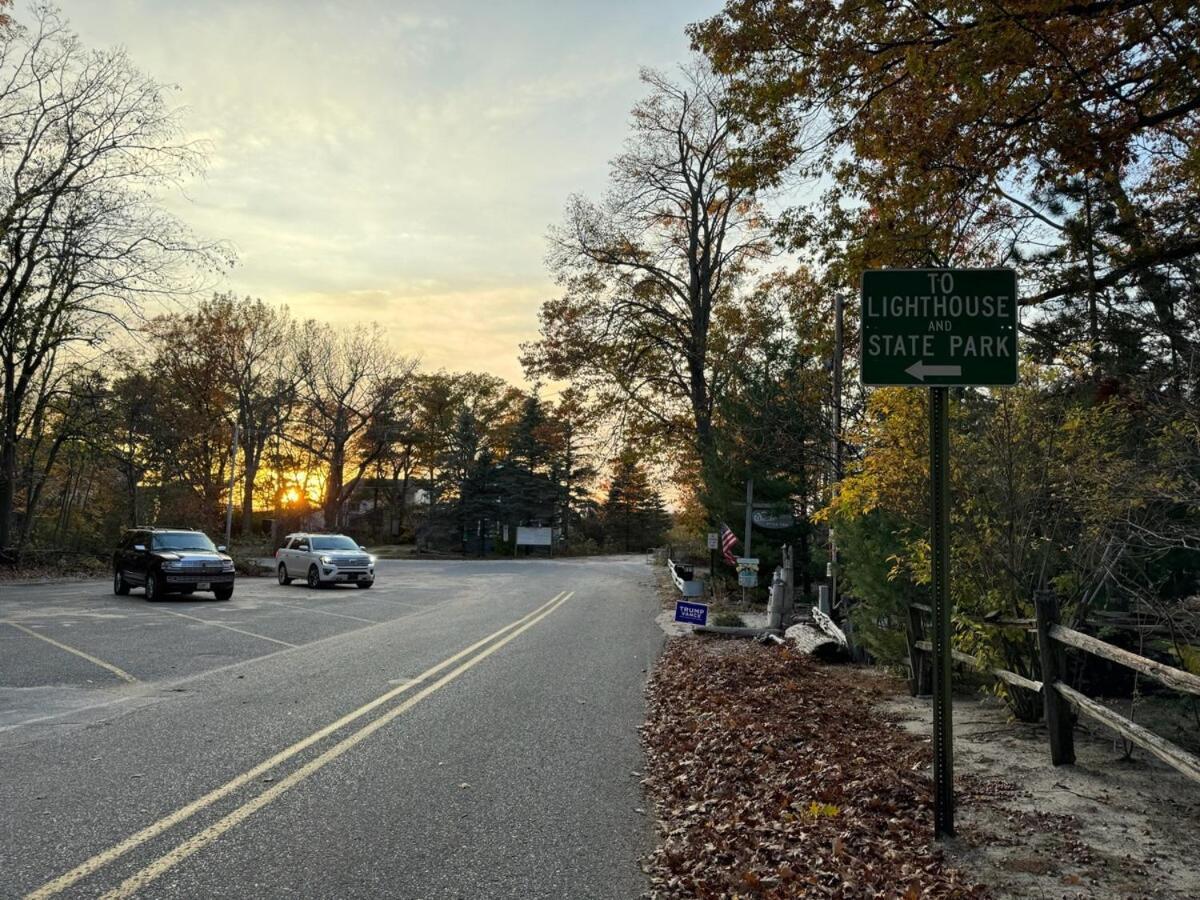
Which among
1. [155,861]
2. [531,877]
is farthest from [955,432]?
[155,861]

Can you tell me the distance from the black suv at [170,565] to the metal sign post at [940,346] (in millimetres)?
20049

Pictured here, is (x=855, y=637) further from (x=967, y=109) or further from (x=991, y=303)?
(x=991, y=303)

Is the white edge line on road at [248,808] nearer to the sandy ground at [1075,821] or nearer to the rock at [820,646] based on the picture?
the sandy ground at [1075,821]

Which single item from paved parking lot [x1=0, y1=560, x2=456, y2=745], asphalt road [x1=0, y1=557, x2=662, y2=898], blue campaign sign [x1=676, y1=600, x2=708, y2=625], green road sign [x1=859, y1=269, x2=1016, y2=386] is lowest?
paved parking lot [x1=0, y1=560, x2=456, y2=745]

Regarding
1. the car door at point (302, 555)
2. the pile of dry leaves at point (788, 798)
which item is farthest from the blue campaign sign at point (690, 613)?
the car door at point (302, 555)

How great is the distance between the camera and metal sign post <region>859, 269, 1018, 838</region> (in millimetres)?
4852

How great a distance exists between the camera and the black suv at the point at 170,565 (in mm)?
20719

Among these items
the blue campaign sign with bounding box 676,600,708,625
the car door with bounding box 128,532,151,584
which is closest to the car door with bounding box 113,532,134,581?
the car door with bounding box 128,532,151,584

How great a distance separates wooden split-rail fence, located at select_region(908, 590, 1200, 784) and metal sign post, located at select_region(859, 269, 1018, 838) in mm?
1090

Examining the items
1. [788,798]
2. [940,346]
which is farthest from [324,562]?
[940,346]

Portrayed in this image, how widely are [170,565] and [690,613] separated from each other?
13.2 metres

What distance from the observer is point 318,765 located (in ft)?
21.0

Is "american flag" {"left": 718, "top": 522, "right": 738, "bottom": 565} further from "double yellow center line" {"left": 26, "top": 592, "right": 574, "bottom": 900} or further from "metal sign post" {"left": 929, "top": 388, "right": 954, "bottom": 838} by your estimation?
"metal sign post" {"left": 929, "top": 388, "right": 954, "bottom": 838}

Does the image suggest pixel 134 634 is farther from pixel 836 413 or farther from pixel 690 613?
pixel 836 413
